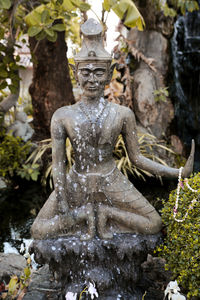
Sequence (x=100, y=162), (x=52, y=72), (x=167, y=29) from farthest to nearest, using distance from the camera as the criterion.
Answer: (x=167, y=29) → (x=52, y=72) → (x=100, y=162)

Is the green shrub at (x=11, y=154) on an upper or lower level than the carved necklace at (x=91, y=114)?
lower

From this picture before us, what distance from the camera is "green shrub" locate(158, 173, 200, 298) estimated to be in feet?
7.89

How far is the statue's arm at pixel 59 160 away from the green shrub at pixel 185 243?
2.82 feet

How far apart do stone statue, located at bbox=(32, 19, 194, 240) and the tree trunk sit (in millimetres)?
3446

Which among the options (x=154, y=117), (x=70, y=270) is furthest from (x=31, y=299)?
(x=154, y=117)

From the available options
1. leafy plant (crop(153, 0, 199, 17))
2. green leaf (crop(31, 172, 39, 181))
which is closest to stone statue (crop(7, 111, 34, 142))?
green leaf (crop(31, 172, 39, 181))

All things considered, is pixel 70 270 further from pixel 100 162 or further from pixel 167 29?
pixel 167 29

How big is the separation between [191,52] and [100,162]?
5169mm

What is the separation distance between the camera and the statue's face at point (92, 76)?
2.50 metres

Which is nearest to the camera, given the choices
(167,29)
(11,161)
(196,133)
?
(11,161)

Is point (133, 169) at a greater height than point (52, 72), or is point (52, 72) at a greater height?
point (52, 72)

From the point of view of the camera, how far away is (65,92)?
6141mm

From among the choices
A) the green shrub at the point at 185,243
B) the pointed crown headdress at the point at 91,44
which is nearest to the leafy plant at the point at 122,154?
the green shrub at the point at 185,243

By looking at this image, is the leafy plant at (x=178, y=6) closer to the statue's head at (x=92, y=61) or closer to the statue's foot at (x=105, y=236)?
the statue's head at (x=92, y=61)
